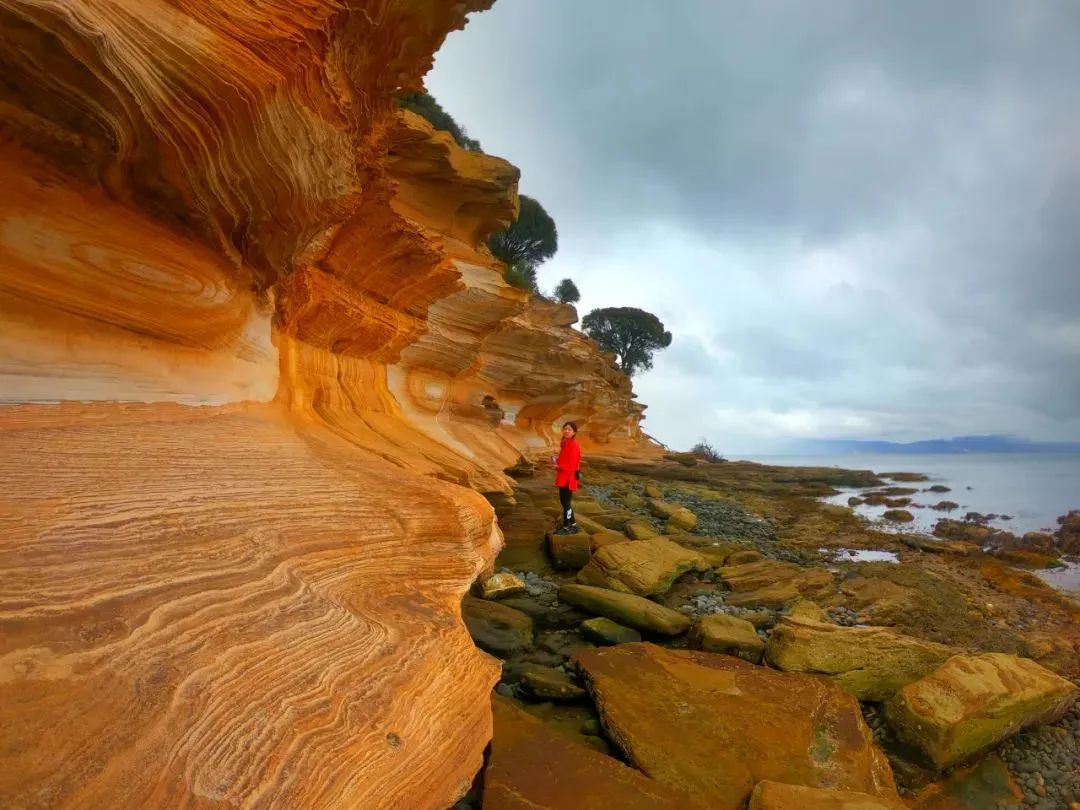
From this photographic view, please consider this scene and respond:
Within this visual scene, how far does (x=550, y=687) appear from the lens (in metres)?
4.54

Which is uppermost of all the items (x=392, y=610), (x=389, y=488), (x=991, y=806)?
(x=389, y=488)

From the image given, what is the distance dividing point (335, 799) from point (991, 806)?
16.3ft

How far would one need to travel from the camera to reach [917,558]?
1288cm

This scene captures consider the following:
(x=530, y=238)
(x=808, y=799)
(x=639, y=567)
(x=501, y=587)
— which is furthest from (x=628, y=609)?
(x=530, y=238)

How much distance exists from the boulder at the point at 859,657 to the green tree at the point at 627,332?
40.7 metres

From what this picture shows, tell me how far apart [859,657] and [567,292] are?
38.1 meters

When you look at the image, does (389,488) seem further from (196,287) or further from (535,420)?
(535,420)

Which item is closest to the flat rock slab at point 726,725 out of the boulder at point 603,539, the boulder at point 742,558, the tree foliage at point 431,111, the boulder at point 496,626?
the boulder at point 496,626

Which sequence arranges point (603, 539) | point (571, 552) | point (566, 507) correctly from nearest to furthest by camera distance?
point (571, 552)
point (603, 539)
point (566, 507)

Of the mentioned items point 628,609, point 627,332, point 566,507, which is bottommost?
point 628,609

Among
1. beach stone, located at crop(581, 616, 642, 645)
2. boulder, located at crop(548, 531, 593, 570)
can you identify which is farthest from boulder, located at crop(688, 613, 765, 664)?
boulder, located at crop(548, 531, 593, 570)

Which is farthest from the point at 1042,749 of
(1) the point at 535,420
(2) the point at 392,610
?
(1) the point at 535,420

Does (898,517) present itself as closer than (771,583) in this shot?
No

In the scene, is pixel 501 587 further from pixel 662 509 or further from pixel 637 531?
pixel 662 509
